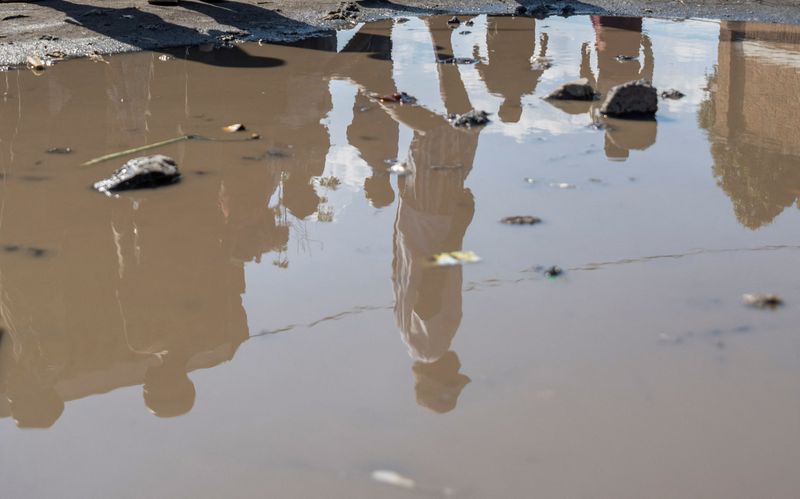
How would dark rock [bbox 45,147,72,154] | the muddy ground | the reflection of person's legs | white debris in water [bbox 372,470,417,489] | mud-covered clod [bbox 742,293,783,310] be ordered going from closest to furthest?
white debris in water [bbox 372,470,417,489] → mud-covered clod [bbox 742,293,783,310] → the reflection of person's legs → dark rock [bbox 45,147,72,154] → the muddy ground

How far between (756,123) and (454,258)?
331cm

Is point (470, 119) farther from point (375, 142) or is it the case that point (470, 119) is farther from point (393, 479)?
point (393, 479)

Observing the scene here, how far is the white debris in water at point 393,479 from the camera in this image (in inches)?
94.8

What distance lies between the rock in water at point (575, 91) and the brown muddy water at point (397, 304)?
0.53 feet

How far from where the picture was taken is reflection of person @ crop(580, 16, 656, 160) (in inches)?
227

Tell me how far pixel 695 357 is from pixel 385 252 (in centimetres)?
146

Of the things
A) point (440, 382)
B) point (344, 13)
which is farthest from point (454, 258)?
point (344, 13)

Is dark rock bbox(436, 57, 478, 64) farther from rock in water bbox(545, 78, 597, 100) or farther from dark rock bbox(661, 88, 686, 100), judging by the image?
dark rock bbox(661, 88, 686, 100)

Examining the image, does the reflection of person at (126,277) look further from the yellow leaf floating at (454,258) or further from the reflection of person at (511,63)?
the reflection of person at (511,63)

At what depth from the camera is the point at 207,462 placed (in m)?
2.52

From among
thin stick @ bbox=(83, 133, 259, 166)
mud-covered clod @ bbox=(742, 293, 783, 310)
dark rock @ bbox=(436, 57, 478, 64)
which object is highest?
dark rock @ bbox=(436, 57, 478, 64)

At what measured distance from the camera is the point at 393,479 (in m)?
2.43

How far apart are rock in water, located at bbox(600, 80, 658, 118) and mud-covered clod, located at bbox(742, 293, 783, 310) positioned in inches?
119

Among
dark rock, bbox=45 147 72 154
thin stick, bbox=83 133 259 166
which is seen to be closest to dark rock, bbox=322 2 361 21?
thin stick, bbox=83 133 259 166
